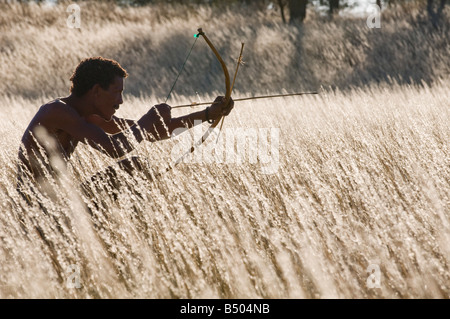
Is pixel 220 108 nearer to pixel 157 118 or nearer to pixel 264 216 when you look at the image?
pixel 157 118

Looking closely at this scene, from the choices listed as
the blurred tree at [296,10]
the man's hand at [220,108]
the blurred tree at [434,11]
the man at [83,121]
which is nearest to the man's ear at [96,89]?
the man at [83,121]

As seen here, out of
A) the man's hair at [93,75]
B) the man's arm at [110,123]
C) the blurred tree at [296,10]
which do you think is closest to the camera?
the man's hair at [93,75]

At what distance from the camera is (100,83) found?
3.17 m

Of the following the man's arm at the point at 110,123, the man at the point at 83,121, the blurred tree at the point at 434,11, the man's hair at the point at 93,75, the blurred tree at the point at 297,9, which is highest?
the man's hair at the point at 93,75

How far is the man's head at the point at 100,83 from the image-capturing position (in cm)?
315

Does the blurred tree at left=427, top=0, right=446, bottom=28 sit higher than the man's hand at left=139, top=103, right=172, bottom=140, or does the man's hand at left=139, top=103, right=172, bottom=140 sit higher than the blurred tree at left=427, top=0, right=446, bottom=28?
the man's hand at left=139, top=103, right=172, bottom=140

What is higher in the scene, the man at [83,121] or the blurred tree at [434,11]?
the man at [83,121]

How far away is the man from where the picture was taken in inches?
119

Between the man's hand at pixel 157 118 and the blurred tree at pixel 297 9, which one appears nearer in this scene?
the man's hand at pixel 157 118

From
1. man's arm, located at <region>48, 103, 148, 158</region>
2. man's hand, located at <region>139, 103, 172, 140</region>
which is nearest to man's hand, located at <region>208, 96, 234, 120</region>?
man's hand, located at <region>139, 103, 172, 140</region>

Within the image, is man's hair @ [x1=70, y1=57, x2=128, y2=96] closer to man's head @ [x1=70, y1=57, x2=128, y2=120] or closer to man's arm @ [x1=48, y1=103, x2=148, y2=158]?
man's head @ [x1=70, y1=57, x2=128, y2=120]

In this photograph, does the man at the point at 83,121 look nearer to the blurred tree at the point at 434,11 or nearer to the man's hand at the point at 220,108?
the man's hand at the point at 220,108

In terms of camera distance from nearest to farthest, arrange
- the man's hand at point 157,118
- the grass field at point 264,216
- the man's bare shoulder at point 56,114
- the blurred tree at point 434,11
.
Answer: the grass field at point 264,216 < the man's bare shoulder at point 56,114 < the man's hand at point 157,118 < the blurred tree at point 434,11
